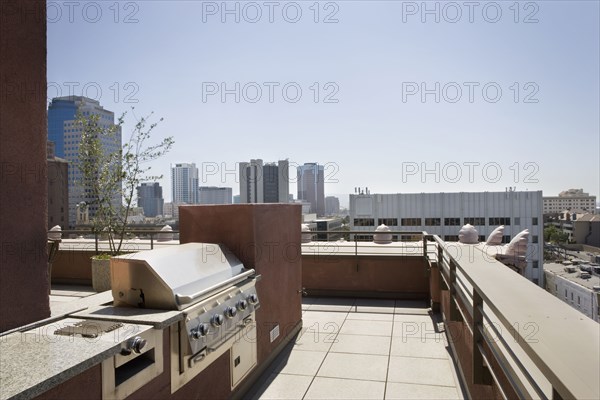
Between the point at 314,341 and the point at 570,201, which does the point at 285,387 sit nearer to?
the point at 314,341

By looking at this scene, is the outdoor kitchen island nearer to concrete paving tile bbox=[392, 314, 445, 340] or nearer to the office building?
concrete paving tile bbox=[392, 314, 445, 340]

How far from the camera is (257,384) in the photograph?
12.0 ft

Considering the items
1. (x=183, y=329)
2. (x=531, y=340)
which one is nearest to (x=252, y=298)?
(x=183, y=329)

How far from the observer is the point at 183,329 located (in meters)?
2.41

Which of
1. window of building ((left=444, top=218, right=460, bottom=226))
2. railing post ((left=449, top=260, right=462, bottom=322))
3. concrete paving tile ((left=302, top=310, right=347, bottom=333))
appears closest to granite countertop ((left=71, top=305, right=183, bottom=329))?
railing post ((left=449, top=260, right=462, bottom=322))

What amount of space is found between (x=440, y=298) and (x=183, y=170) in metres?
8.61

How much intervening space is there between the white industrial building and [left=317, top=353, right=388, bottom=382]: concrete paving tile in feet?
146

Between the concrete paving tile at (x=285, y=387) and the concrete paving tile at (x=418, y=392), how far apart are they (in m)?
0.78

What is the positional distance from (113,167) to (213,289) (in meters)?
→ 3.94

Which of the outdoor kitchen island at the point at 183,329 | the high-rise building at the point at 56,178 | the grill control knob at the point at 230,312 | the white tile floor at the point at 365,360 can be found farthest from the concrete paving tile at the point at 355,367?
the high-rise building at the point at 56,178

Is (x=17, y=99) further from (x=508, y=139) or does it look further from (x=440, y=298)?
(x=508, y=139)

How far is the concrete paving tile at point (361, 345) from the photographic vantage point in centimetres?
439

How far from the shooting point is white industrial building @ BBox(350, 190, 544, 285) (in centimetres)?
4584

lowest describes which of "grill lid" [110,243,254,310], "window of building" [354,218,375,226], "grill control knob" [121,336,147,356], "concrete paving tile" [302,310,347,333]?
"window of building" [354,218,375,226]
